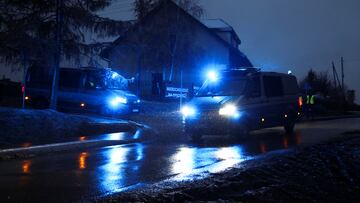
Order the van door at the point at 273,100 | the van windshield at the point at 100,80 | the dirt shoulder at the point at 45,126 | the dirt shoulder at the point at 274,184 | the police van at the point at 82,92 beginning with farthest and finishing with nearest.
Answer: the van windshield at the point at 100,80 → the police van at the point at 82,92 → the van door at the point at 273,100 → the dirt shoulder at the point at 45,126 → the dirt shoulder at the point at 274,184

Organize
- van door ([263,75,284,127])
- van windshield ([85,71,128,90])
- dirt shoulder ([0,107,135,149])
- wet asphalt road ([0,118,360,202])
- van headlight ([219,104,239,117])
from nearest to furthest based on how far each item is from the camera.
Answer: wet asphalt road ([0,118,360,202]) → van headlight ([219,104,239,117]) → dirt shoulder ([0,107,135,149]) → van door ([263,75,284,127]) → van windshield ([85,71,128,90])

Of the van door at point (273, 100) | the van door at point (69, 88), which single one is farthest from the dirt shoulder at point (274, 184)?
the van door at point (69, 88)

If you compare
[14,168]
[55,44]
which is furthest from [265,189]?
[55,44]

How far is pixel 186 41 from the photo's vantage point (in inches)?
1757

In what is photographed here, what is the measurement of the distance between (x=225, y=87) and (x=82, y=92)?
10.5 meters

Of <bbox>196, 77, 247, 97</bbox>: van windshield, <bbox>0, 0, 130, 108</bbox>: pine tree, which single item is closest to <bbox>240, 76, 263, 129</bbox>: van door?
<bbox>196, 77, 247, 97</bbox>: van windshield

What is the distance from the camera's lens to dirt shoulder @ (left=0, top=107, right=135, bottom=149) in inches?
661

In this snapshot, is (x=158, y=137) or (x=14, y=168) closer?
(x=14, y=168)

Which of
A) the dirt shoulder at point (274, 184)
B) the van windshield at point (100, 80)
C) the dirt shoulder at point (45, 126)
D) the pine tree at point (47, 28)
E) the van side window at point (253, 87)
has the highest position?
the pine tree at point (47, 28)

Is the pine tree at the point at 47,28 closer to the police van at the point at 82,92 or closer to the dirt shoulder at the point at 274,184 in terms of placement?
the police van at the point at 82,92

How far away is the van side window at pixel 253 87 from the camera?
16250 millimetres

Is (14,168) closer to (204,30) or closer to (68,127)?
(68,127)

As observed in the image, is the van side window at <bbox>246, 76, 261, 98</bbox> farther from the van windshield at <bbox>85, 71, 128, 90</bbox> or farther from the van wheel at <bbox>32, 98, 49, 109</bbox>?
the van wheel at <bbox>32, 98, 49, 109</bbox>

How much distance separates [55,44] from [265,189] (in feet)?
49.2
